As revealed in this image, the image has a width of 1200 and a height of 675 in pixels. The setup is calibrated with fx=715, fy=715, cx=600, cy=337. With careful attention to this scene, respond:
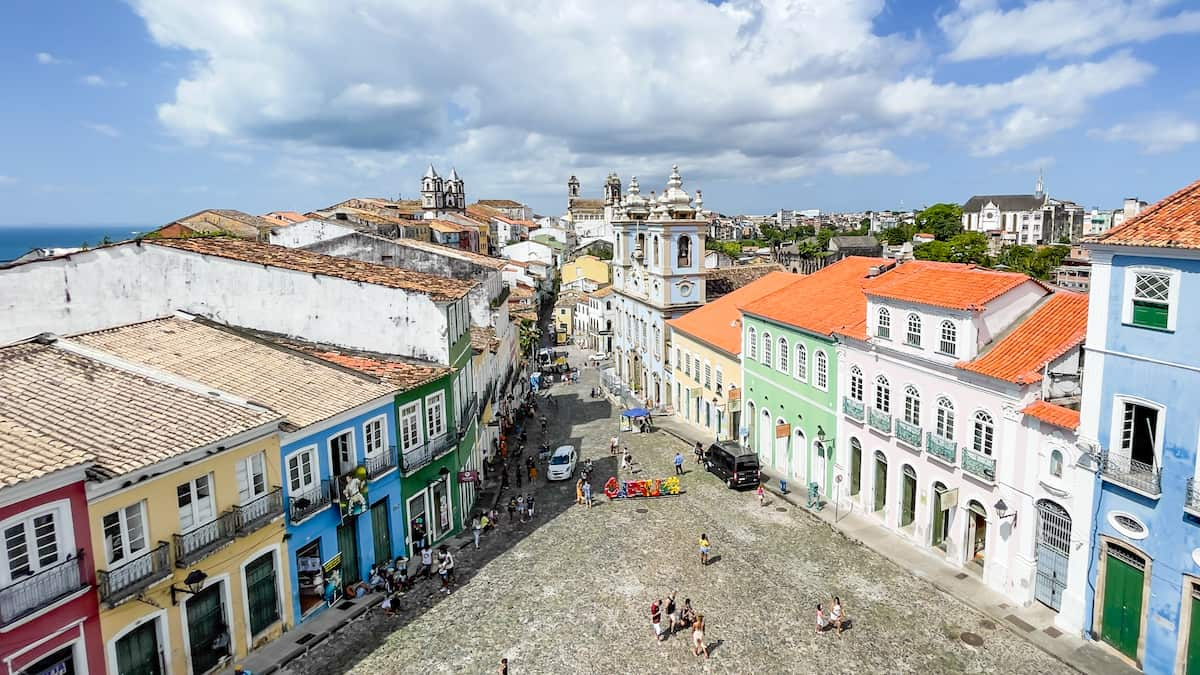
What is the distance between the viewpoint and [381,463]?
885 inches

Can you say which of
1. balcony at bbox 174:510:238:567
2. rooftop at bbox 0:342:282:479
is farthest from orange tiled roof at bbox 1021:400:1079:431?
balcony at bbox 174:510:238:567

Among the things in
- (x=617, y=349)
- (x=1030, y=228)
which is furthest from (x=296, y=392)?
(x=1030, y=228)

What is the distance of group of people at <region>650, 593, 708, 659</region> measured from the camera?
1878cm

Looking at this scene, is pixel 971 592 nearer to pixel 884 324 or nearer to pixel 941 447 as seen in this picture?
pixel 941 447

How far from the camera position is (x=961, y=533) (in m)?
22.5

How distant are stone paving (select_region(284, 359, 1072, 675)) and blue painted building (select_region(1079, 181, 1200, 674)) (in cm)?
248

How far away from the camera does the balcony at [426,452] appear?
77.8 ft

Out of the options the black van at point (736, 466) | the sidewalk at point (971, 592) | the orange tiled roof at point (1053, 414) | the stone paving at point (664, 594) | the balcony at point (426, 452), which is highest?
the orange tiled roof at point (1053, 414)

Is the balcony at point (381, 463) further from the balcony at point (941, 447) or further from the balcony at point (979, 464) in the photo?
the balcony at point (979, 464)

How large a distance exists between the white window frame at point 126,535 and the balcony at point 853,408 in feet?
74.3

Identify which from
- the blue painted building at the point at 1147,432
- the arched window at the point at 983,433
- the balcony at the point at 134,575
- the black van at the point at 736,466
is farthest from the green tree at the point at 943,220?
the balcony at the point at 134,575

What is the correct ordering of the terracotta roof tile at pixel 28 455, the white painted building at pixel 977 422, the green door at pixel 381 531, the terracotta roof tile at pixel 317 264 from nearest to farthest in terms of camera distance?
the terracotta roof tile at pixel 28 455
the white painted building at pixel 977 422
the green door at pixel 381 531
the terracotta roof tile at pixel 317 264

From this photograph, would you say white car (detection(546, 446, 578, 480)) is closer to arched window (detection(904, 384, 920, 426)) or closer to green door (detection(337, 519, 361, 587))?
green door (detection(337, 519, 361, 587))

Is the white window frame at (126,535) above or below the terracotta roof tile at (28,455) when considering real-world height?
below
